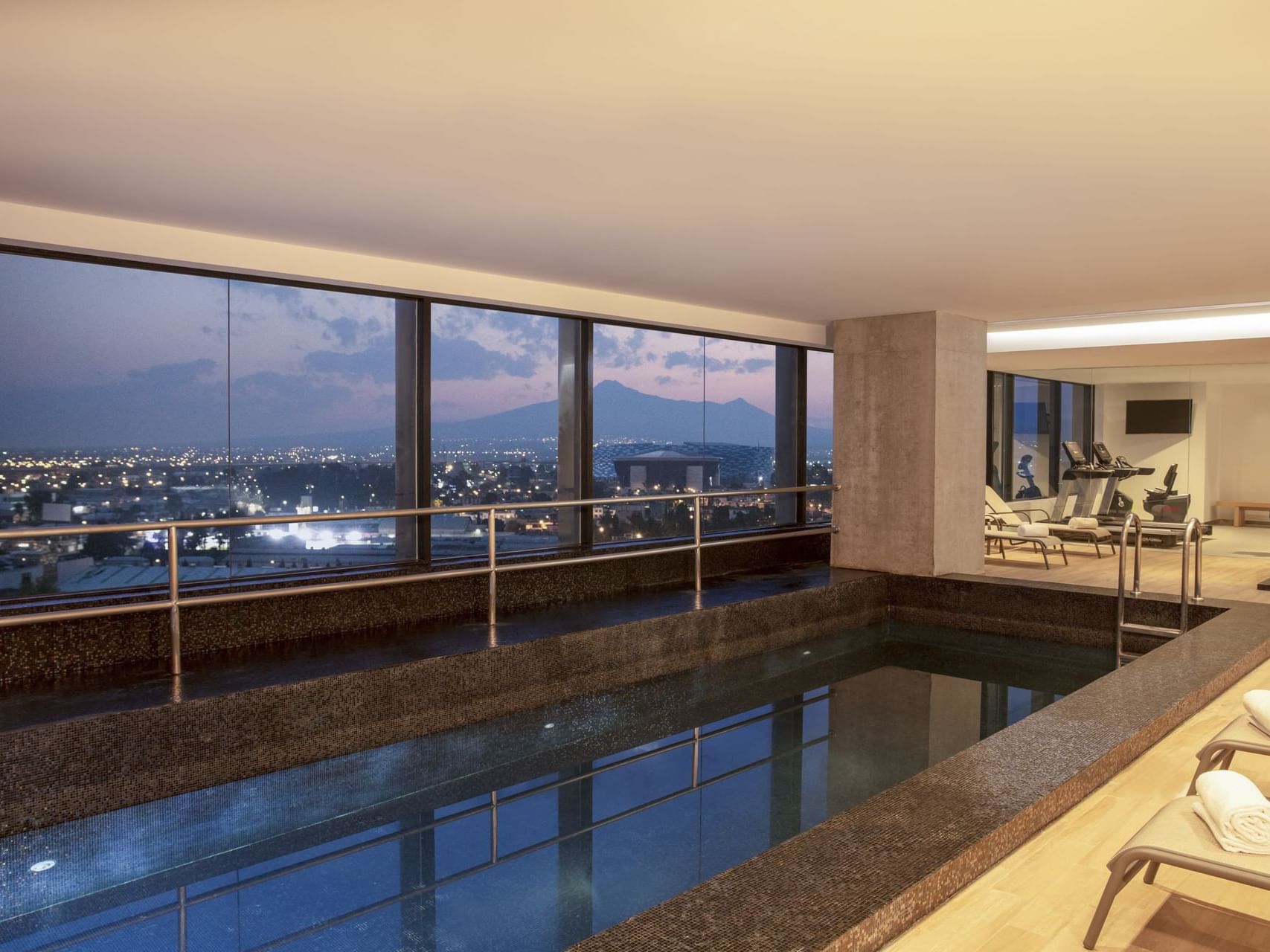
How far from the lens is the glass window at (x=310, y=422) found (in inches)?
215

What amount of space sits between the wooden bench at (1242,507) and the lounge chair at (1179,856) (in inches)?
377

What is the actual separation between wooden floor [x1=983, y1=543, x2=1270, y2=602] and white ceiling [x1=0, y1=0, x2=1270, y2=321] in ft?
11.2

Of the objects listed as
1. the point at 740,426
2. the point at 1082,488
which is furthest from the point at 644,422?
the point at 1082,488

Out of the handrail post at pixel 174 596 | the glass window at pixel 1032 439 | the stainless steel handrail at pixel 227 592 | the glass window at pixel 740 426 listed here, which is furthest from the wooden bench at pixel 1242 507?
the handrail post at pixel 174 596

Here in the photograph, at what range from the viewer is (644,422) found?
307 inches

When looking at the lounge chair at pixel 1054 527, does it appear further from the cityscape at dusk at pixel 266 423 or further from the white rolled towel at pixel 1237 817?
the white rolled towel at pixel 1237 817

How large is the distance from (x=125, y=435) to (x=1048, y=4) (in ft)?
15.3

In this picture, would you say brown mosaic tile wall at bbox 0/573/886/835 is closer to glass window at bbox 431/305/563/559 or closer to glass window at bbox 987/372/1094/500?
glass window at bbox 431/305/563/559

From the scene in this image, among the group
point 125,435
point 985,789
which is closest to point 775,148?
point 985,789

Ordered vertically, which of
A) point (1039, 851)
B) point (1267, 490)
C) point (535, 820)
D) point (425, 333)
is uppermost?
point (425, 333)

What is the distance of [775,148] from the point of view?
136 inches

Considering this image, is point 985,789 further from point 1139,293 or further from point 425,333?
point 1139,293

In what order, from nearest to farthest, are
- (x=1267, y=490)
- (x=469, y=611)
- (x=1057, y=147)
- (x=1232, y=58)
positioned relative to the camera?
(x=1232, y=58) < (x=1057, y=147) < (x=469, y=611) < (x=1267, y=490)

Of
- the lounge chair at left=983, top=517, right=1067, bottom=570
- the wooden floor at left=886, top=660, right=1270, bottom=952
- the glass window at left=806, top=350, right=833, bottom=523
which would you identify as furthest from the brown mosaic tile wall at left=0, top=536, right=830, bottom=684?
the wooden floor at left=886, top=660, right=1270, bottom=952
